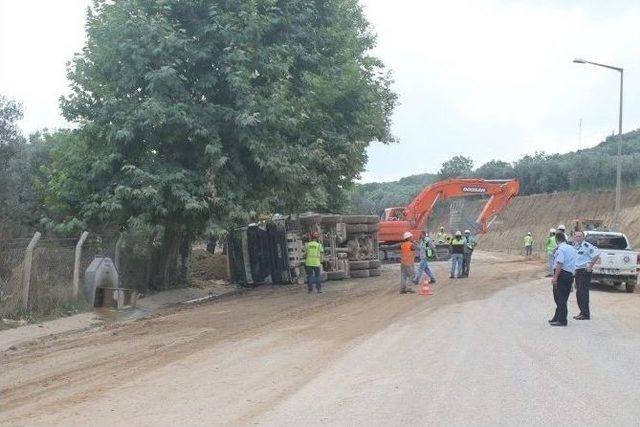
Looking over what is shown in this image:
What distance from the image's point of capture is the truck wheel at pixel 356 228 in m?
26.4

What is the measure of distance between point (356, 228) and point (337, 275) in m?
2.33

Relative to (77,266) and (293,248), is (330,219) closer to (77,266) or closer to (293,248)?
(293,248)

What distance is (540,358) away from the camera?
9.44m

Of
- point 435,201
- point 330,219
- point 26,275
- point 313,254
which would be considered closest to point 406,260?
point 313,254

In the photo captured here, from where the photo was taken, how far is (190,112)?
17.7m

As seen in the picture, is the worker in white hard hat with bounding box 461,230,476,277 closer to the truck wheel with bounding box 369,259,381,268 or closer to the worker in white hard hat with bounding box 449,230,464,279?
the worker in white hard hat with bounding box 449,230,464,279

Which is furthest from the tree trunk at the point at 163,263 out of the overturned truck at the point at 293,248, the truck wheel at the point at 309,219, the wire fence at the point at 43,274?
the truck wheel at the point at 309,219

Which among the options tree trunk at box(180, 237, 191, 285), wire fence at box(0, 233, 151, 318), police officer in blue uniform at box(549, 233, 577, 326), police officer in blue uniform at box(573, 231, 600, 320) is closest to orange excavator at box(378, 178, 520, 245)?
tree trunk at box(180, 237, 191, 285)

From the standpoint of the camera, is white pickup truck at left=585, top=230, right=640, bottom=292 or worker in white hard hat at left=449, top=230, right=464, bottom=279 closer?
white pickup truck at left=585, top=230, right=640, bottom=292

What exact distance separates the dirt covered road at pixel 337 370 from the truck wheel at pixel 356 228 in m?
10.8

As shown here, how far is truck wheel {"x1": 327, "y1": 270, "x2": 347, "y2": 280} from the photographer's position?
2486cm

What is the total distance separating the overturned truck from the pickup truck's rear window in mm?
8383

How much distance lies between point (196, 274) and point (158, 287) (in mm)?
6533

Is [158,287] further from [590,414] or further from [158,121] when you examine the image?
[590,414]
